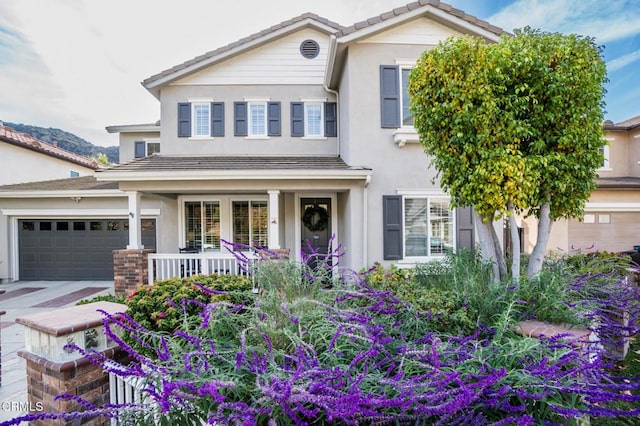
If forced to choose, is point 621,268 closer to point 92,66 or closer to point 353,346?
point 353,346

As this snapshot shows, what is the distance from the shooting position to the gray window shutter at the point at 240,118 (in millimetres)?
10367

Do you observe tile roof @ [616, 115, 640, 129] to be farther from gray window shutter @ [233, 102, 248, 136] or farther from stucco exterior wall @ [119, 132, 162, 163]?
stucco exterior wall @ [119, 132, 162, 163]

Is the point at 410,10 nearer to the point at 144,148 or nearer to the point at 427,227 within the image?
the point at 427,227

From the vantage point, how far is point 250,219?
34.7ft

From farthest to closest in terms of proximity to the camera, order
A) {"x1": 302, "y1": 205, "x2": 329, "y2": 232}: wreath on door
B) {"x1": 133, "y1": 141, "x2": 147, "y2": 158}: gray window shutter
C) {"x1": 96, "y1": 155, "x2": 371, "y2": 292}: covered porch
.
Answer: {"x1": 133, "y1": 141, "x2": 147, "y2": 158}: gray window shutter → {"x1": 302, "y1": 205, "x2": 329, "y2": 232}: wreath on door → {"x1": 96, "y1": 155, "x2": 371, "y2": 292}: covered porch

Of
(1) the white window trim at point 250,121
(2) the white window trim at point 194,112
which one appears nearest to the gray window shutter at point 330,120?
(1) the white window trim at point 250,121

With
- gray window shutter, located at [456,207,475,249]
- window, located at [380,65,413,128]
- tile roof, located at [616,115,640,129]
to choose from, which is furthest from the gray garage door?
tile roof, located at [616,115,640,129]

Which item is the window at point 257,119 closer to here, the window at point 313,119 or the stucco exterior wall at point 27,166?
the window at point 313,119

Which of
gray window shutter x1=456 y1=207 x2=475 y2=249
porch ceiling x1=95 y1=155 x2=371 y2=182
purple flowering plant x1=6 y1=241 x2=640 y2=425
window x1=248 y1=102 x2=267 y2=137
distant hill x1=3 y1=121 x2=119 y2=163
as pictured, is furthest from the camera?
distant hill x1=3 y1=121 x2=119 y2=163

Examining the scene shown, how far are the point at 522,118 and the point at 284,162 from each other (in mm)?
6255

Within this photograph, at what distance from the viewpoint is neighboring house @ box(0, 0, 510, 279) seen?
7.91 metres

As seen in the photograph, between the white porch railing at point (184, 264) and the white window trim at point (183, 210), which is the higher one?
the white window trim at point (183, 210)

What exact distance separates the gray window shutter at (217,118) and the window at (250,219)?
2506 mm

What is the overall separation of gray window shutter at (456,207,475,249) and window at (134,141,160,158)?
40.7 ft
